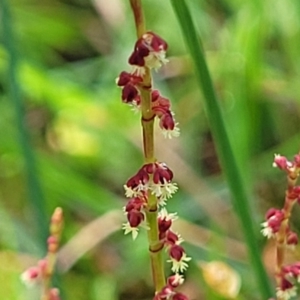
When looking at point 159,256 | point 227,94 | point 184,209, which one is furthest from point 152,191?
point 227,94

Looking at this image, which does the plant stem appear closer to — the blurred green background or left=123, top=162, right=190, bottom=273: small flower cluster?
left=123, top=162, right=190, bottom=273: small flower cluster

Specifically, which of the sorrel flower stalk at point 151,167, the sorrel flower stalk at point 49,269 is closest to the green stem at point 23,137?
the sorrel flower stalk at point 49,269

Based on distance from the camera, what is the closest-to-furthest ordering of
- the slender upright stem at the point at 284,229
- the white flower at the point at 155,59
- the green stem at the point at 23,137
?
the white flower at the point at 155,59
the slender upright stem at the point at 284,229
the green stem at the point at 23,137

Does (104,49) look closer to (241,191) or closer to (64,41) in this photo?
(64,41)

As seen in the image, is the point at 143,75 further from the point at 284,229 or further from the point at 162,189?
the point at 284,229

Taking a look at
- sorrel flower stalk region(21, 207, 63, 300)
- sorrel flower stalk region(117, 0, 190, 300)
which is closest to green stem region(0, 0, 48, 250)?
sorrel flower stalk region(21, 207, 63, 300)

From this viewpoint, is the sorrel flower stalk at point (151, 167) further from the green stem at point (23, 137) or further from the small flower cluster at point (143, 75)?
the green stem at point (23, 137)

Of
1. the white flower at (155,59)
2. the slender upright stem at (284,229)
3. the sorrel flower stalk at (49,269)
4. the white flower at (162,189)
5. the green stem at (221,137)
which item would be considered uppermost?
the green stem at (221,137)
